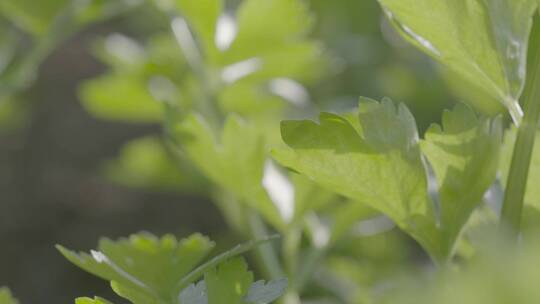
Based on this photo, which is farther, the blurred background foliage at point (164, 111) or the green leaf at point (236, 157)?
the blurred background foliage at point (164, 111)

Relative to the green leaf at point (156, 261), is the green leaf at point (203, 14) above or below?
above

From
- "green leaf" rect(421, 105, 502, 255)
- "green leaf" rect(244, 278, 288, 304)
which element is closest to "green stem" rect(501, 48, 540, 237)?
"green leaf" rect(421, 105, 502, 255)

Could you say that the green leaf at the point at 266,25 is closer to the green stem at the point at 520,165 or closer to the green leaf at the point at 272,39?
the green leaf at the point at 272,39

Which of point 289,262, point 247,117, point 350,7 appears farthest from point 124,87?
point 350,7

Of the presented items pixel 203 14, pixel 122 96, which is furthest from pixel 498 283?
pixel 122 96

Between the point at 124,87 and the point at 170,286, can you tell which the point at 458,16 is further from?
the point at 124,87

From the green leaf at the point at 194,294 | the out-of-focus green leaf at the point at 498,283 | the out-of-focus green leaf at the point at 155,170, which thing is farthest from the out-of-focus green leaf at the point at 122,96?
the out-of-focus green leaf at the point at 498,283

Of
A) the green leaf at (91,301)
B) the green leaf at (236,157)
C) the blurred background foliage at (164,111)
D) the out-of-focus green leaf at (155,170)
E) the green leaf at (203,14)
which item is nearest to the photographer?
the green leaf at (91,301)
